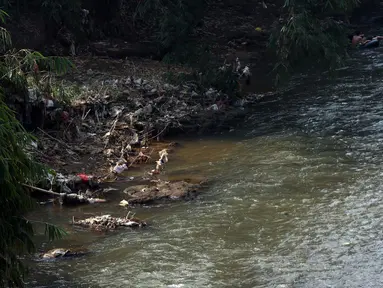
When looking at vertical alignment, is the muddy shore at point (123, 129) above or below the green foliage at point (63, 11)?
below

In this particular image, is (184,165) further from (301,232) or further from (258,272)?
(258,272)

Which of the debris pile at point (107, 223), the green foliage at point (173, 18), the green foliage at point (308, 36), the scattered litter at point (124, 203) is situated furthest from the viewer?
the green foliage at point (173, 18)

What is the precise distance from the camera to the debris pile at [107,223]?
9.11 metres

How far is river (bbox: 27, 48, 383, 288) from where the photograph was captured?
757cm

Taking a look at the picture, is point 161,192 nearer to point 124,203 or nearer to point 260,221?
point 124,203

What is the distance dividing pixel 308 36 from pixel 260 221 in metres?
4.00

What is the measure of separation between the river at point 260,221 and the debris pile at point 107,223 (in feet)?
0.54

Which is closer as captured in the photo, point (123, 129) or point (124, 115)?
point (123, 129)

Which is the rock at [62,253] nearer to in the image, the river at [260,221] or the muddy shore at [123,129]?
the river at [260,221]

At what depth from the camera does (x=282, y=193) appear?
33.2ft

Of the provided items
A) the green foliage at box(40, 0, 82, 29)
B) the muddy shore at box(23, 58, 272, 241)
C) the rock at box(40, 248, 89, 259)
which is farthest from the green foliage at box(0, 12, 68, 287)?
the green foliage at box(40, 0, 82, 29)

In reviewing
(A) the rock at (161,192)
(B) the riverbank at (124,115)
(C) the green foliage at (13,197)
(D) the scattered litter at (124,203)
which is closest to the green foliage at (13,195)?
(C) the green foliage at (13,197)

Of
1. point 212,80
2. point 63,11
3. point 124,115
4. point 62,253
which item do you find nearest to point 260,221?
point 62,253

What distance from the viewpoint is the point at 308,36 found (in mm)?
11688
